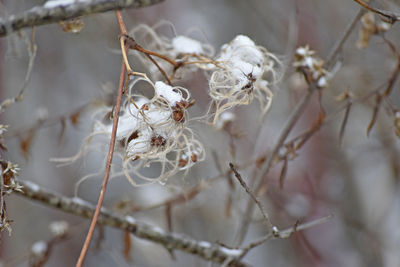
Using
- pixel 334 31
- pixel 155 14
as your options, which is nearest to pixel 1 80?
pixel 155 14

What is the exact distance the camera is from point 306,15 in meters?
2.61

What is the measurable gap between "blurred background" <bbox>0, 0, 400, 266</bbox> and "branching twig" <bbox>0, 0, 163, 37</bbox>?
47 centimetres

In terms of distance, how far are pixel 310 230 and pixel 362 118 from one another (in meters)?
0.71

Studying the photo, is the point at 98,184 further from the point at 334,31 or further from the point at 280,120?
the point at 334,31

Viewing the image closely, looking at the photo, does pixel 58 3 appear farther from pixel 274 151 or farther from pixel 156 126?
pixel 274 151

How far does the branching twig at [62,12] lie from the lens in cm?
75

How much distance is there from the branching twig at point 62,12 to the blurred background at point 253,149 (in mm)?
471

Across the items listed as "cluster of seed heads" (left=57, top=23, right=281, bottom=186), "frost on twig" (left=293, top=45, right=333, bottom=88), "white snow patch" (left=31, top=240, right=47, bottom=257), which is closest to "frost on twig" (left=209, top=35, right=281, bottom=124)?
"cluster of seed heads" (left=57, top=23, right=281, bottom=186)

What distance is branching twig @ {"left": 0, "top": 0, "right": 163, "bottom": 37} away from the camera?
0.75 m

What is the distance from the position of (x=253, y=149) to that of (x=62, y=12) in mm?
1543

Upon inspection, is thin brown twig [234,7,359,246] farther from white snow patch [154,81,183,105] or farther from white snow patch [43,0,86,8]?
white snow patch [43,0,86,8]

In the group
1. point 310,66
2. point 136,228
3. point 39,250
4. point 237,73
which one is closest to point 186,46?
point 237,73

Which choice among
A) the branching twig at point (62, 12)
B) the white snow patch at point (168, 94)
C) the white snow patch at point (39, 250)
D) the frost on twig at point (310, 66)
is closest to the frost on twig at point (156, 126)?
the white snow patch at point (168, 94)

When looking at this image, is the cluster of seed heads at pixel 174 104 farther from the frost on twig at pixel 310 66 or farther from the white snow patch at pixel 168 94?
the frost on twig at pixel 310 66
